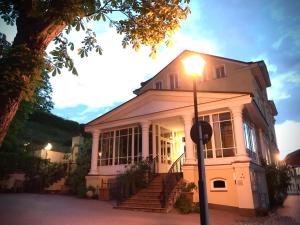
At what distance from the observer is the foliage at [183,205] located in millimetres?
11391

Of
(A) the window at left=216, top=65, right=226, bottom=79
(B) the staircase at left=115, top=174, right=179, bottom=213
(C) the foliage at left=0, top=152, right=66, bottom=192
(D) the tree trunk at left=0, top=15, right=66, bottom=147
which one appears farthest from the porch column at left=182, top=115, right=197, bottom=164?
(C) the foliage at left=0, top=152, right=66, bottom=192

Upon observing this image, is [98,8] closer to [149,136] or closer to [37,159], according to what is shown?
[149,136]

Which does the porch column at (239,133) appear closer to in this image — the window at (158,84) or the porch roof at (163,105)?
the porch roof at (163,105)

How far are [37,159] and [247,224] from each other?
70.2ft

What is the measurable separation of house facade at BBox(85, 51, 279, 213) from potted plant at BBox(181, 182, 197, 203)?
1.44 feet

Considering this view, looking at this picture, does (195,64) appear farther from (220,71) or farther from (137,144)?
(220,71)

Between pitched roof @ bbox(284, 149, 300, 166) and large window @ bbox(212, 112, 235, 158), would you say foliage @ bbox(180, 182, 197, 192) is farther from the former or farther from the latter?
pitched roof @ bbox(284, 149, 300, 166)

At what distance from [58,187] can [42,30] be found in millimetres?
19548

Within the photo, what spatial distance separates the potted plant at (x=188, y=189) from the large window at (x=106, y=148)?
7476 millimetres

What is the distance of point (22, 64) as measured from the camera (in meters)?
4.17

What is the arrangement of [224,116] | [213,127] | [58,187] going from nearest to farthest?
[224,116], [213,127], [58,187]

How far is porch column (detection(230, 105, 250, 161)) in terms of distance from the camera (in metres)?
12.6

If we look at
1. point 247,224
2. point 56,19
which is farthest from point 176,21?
point 247,224

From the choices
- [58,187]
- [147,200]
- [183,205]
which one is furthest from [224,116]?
[58,187]
